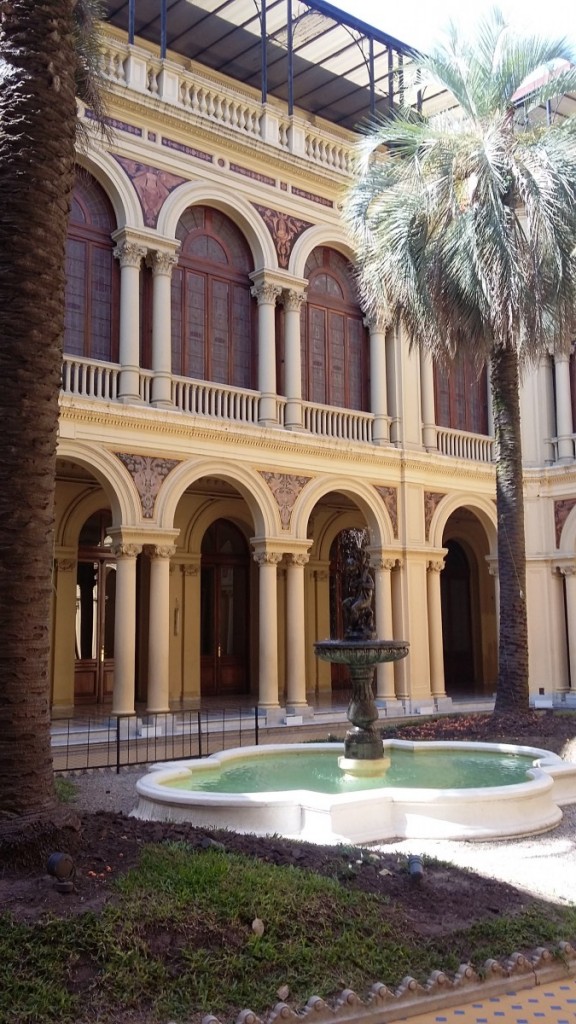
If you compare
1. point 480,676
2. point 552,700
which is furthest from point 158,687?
point 480,676

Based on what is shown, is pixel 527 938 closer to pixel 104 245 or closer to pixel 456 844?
pixel 456 844

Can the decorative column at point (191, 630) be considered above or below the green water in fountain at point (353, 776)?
above

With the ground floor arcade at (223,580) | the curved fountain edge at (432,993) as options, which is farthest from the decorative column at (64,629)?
the curved fountain edge at (432,993)

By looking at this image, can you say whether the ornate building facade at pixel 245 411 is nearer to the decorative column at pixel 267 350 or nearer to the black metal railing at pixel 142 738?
the decorative column at pixel 267 350

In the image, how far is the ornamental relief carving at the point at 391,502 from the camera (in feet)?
68.4

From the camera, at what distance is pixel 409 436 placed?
2148 centimetres

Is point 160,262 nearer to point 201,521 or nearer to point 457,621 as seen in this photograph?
point 201,521

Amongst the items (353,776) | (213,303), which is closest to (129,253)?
(213,303)

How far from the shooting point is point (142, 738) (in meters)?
15.6

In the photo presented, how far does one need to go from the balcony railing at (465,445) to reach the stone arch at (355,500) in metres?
2.75

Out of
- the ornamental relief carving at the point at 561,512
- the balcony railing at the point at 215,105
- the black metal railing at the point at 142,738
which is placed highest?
the balcony railing at the point at 215,105

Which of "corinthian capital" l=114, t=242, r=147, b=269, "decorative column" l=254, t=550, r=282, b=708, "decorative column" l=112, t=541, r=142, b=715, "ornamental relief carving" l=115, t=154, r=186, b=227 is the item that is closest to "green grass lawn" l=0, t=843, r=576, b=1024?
"decorative column" l=112, t=541, r=142, b=715

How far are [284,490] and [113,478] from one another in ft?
13.0

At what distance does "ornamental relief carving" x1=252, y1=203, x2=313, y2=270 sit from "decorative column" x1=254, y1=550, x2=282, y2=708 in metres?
6.30
